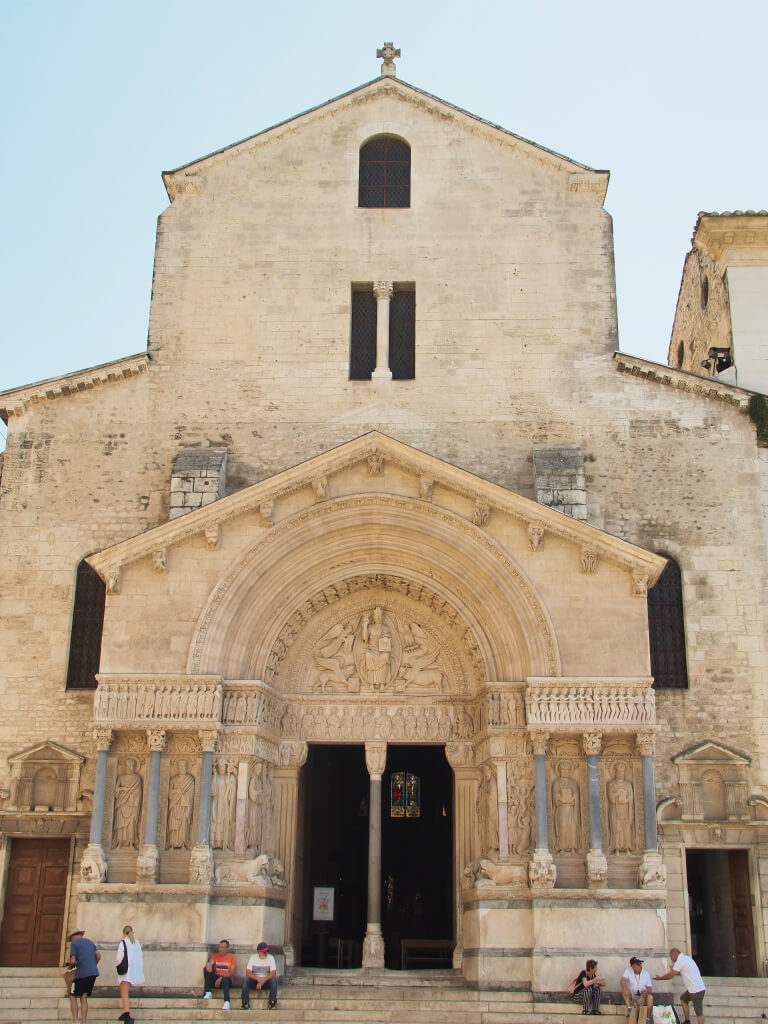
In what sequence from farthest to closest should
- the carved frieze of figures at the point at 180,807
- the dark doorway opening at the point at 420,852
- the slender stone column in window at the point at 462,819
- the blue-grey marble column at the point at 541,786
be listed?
the dark doorway opening at the point at 420,852 → the slender stone column in window at the point at 462,819 → the carved frieze of figures at the point at 180,807 → the blue-grey marble column at the point at 541,786

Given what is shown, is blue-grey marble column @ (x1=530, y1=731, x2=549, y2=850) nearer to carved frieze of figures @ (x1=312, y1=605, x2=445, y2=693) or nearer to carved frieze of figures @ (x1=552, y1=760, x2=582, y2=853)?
carved frieze of figures @ (x1=552, y1=760, x2=582, y2=853)

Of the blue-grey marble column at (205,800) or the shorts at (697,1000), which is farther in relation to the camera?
the blue-grey marble column at (205,800)

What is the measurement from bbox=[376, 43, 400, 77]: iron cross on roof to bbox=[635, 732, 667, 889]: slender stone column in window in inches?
538

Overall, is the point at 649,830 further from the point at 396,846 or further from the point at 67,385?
the point at 67,385

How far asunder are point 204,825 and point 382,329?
9010 millimetres

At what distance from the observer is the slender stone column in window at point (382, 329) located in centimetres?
1947

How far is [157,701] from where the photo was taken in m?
16.0

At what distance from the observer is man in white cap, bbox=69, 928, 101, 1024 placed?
1350cm

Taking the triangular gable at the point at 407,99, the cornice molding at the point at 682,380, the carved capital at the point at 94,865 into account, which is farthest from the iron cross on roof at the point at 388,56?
the carved capital at the point at 94,865

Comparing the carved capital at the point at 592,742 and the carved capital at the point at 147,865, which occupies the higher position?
the carved capital at the point at 592,742

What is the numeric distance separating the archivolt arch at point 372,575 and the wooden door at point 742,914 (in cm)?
463

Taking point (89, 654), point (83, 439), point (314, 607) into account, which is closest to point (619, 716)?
point (314, 607)

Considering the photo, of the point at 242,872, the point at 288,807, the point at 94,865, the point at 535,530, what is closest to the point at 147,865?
the point at 94,865

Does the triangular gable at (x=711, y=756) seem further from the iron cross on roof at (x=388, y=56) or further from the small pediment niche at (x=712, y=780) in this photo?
the iron cross on roof at (x=388, y=56)
